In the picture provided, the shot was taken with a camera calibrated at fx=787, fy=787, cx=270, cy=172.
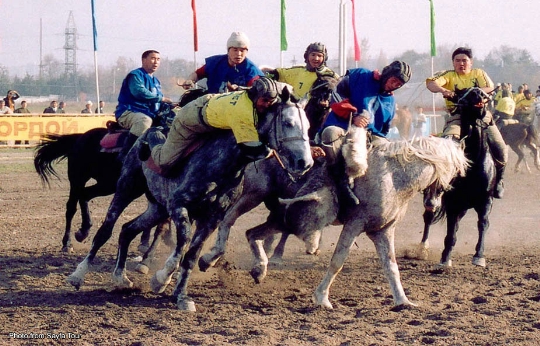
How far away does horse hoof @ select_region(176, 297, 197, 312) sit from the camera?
21.1 feet

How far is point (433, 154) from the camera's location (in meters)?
6.79

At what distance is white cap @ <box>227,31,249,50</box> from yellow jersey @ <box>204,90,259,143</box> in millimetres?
1637

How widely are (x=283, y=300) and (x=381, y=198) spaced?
125 cm

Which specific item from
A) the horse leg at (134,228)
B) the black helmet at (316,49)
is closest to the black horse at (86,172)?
the horse leg at (134,228)

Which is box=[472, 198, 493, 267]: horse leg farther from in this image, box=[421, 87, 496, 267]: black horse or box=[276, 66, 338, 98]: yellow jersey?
box=[276, 66, 338, 98]: yellow jersey

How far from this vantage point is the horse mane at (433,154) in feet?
22.1

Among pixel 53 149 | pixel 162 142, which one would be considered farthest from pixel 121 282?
pixel 53 149

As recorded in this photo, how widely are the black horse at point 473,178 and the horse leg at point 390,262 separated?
5.82ft

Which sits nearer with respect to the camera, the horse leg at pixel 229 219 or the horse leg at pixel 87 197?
the horse leg at pixel 229 219

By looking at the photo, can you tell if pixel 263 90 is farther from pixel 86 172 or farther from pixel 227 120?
pixel 86 172

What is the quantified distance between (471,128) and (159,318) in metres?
4.15

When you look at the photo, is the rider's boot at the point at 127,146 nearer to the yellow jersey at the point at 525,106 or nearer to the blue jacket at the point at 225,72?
the blue jacket at the point at 225,72

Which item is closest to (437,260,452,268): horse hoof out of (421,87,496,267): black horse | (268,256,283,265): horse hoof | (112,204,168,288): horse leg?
(421,87,496,267): black horse

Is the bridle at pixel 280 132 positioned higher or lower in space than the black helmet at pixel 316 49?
lower
